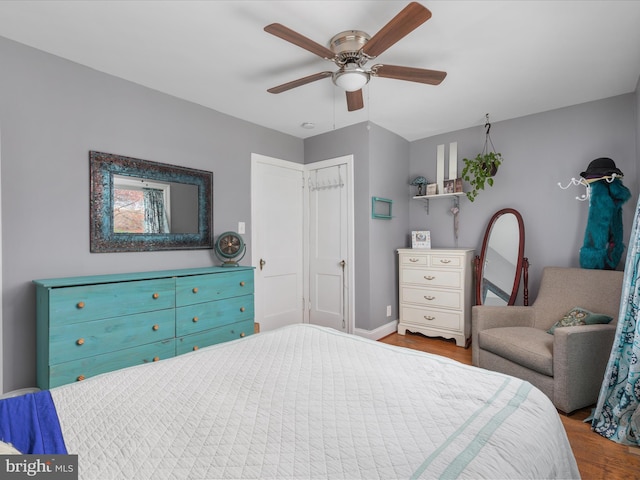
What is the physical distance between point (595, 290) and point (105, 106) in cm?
415

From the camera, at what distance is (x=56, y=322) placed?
1975 millimetres

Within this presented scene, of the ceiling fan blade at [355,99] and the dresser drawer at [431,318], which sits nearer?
the ceiling fan blade at [355,99]

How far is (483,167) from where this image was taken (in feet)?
11.7

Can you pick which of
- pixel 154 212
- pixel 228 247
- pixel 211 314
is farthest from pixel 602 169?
pixel 154 212

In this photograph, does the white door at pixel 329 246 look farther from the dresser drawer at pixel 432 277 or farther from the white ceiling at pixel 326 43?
the white ceiling at pixel 326 43

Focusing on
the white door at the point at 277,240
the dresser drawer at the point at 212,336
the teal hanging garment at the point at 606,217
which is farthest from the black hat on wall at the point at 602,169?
the dresser drawer at the point at 212,336

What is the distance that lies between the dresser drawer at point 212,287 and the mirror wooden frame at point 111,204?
0.48m

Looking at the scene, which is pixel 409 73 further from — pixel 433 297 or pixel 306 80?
pixel 433 297

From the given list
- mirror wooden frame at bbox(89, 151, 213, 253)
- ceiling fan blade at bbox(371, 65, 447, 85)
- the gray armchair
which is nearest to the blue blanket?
mirror wooden frame at bbox(89, 151, 213, 253)

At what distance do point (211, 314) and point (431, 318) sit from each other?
2.42 metres

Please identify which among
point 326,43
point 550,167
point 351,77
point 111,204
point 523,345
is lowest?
point 523,345

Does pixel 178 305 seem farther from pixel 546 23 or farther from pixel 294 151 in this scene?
pixel 546 23

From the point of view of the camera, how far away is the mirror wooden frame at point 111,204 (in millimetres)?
2492

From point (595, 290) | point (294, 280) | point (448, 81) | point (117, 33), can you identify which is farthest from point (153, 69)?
point (595, 290)
